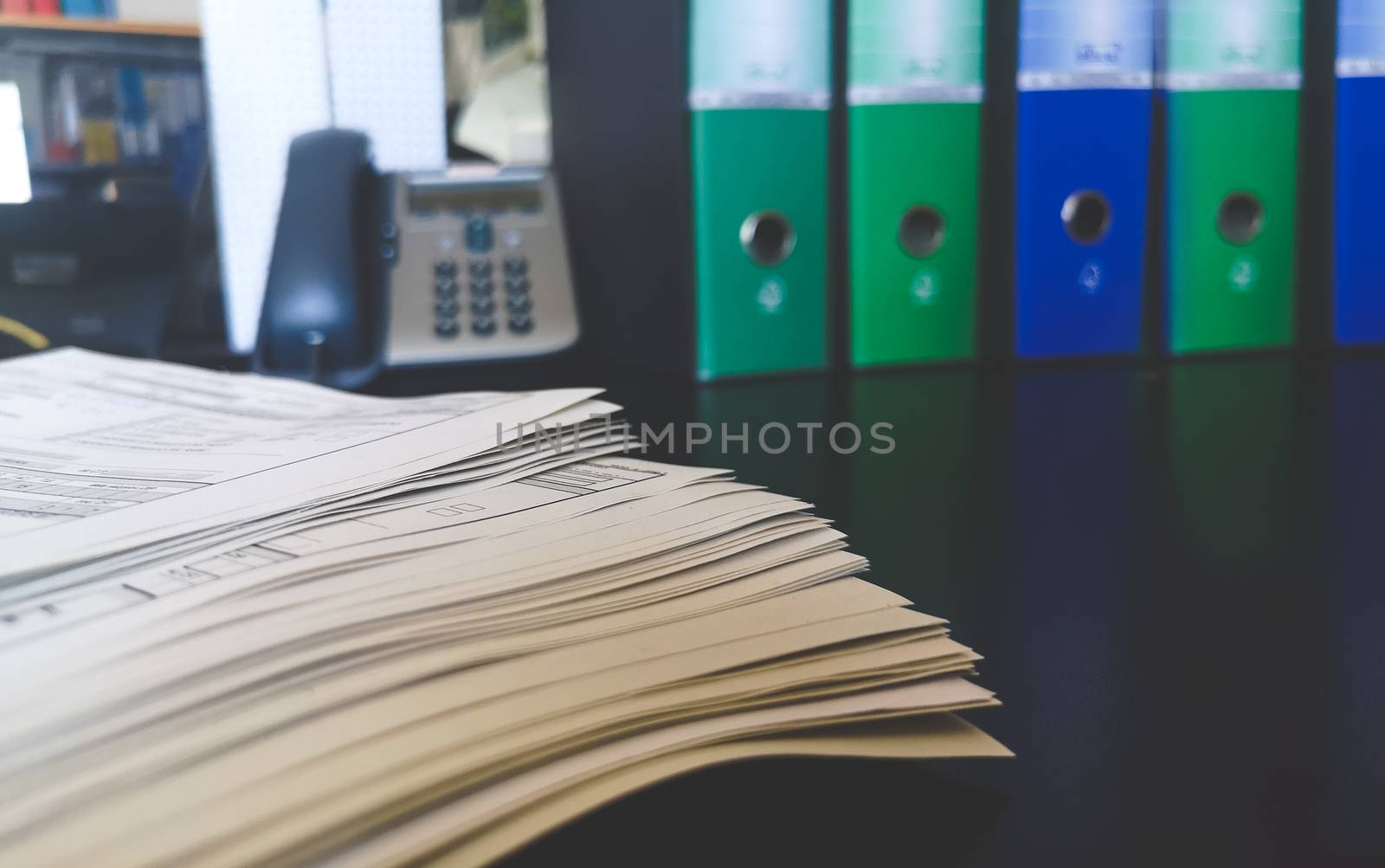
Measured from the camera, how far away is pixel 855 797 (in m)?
0.23

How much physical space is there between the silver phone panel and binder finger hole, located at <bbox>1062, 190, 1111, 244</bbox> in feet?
1.35

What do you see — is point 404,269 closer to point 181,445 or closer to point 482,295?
point 482,295

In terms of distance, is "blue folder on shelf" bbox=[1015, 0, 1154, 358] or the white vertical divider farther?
the white vertical divider

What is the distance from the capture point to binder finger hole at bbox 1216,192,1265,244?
33.7 inches

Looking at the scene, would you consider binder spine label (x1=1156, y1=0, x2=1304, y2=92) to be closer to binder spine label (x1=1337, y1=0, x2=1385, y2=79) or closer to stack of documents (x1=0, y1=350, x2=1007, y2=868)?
binder spine label (x1=1337, y1=0, x2=1385, y2=79)

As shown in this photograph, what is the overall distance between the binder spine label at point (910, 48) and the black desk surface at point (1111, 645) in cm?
27

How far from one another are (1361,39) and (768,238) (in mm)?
480

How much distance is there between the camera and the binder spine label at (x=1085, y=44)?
0.82 m

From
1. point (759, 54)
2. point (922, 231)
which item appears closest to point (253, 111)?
point (759, 54)

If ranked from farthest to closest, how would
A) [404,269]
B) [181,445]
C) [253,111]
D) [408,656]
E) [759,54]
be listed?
[253,111]
[404,269]
[759,54]
[181,445]
[408,656]

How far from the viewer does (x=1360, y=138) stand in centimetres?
84

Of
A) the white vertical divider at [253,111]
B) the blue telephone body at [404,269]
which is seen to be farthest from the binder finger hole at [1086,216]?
the white vertical divider at [253,111]

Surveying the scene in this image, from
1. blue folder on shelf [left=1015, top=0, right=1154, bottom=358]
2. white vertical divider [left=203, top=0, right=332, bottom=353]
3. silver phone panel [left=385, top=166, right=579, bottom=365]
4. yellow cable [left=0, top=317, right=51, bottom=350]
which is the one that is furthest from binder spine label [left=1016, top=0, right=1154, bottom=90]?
yellow cable [left=0, top=317, right=51, bottom=350]

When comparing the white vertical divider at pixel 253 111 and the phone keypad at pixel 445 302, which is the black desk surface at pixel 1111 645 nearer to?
the phone keypad at pixel 445 302
